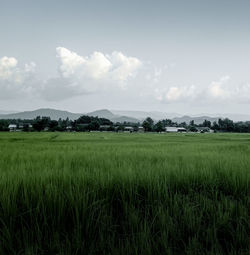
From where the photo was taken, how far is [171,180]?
2.41 m

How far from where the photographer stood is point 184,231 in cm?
145

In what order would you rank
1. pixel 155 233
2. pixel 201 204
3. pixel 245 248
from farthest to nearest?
pixel 201 204, pixel 155 233, pixel 245 248

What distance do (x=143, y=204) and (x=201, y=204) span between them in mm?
563

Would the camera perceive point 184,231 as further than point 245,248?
Yes

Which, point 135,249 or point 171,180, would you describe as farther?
point 171,180

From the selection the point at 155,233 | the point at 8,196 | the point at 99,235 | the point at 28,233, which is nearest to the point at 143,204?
the point at 155,233

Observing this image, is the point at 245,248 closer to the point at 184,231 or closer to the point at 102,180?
the point at 184,231

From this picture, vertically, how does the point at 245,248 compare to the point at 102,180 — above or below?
below

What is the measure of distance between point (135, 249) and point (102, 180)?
1025 mm

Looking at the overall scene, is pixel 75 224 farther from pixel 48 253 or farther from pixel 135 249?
pixel 135 249

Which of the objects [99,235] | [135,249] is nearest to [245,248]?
[135,249]

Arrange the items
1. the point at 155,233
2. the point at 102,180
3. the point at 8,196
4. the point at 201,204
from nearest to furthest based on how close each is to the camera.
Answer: the point at 155,233 → the point at 8,196 → the point at 201,204 → the point at 102,180

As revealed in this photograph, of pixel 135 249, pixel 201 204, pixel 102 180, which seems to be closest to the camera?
pixel 135 249

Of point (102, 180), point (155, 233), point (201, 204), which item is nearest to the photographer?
point (155, 233)
